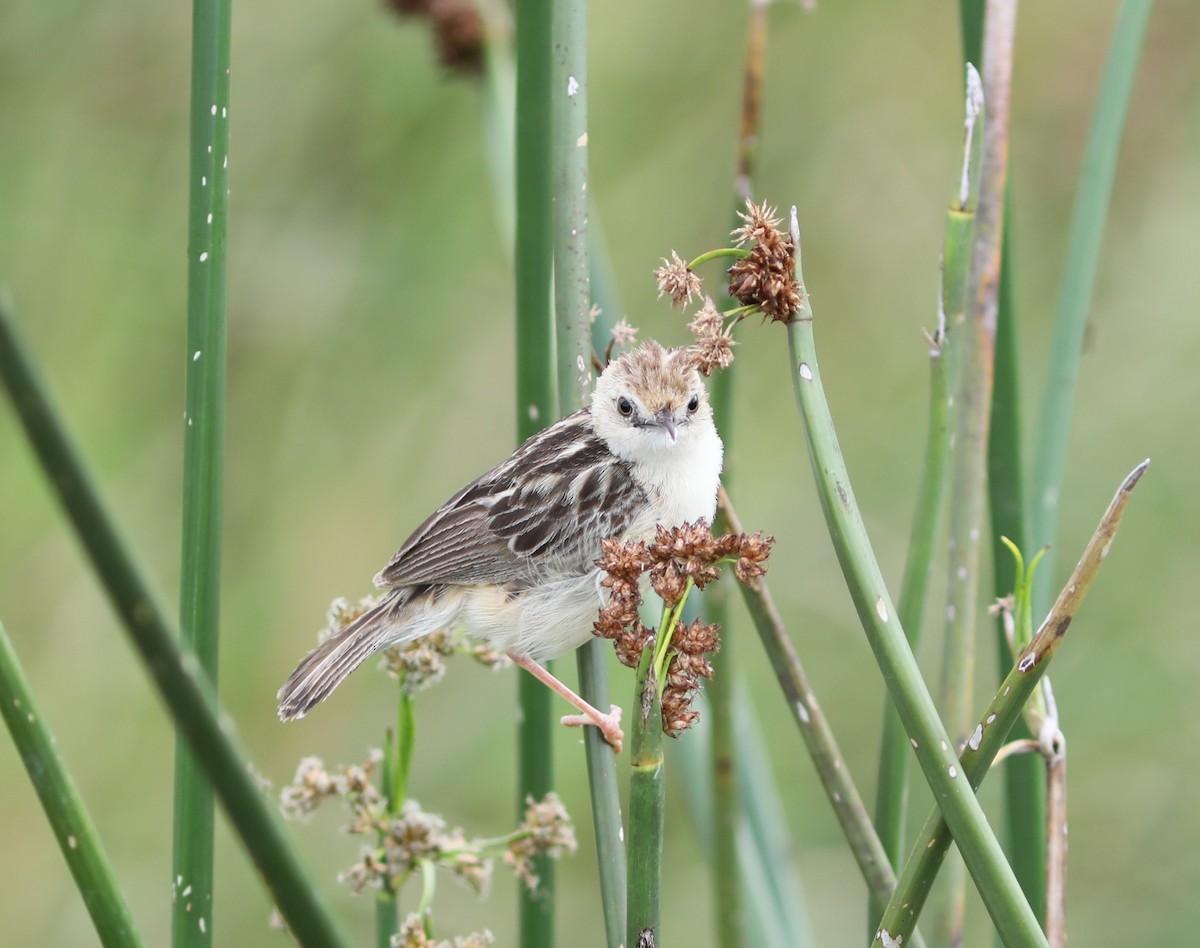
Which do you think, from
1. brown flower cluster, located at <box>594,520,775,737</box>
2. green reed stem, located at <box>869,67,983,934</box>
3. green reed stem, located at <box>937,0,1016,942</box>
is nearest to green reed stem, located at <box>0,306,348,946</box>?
brown flower cluster, located at <box>594,520,775,737</box>

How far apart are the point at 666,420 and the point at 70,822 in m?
1.70

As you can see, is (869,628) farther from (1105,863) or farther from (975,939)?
(975,939)

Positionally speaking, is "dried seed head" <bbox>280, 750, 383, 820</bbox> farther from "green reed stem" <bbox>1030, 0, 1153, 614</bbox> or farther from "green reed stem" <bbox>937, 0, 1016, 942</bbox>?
"green reed stem" <bbox>1030, 0, 1153, 614</bbox>

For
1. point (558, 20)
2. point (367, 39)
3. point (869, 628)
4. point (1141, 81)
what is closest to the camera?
point (869, 628)

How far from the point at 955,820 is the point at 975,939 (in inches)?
166

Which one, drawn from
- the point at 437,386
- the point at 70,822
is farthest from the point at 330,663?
the point at 437,386

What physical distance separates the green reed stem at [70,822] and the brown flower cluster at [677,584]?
30.0 inches

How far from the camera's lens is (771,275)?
1853 millimetres

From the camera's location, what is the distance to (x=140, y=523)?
5047 mm

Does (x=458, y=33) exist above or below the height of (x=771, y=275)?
above

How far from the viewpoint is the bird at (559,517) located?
315 centimetres

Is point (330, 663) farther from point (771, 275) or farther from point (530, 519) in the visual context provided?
point (771, 275)

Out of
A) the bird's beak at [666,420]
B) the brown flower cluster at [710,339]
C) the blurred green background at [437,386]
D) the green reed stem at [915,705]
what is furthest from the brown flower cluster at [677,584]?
the blurred green background at [437,386]

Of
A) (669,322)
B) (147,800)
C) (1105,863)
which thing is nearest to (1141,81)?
(669,322)
